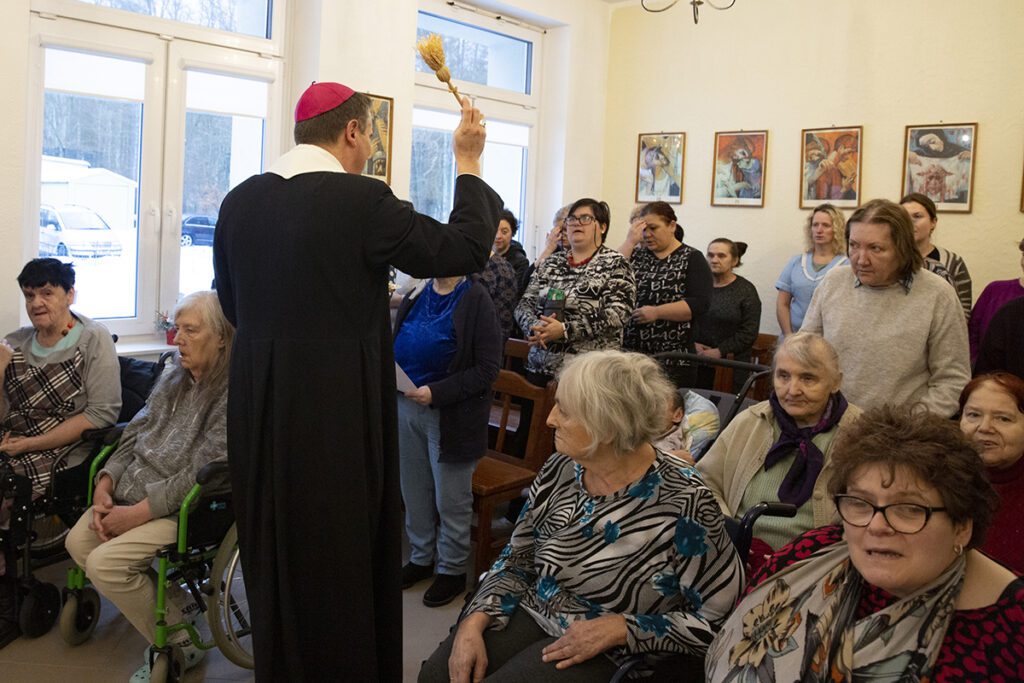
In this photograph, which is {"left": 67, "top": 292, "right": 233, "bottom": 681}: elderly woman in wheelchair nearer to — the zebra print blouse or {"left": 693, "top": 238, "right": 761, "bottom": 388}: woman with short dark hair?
the zebra print blouse

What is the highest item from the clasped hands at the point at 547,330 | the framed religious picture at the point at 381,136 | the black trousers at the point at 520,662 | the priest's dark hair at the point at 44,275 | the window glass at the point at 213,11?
the window glass at the point at 213,11

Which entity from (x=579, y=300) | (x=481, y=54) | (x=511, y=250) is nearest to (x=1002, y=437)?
(x=579, y=300)

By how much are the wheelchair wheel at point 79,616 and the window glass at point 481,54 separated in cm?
400

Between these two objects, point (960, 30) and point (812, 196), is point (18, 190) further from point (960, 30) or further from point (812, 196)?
point (960, 30)

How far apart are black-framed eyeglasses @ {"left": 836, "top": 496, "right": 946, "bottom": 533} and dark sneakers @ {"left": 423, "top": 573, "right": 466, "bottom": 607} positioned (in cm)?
215

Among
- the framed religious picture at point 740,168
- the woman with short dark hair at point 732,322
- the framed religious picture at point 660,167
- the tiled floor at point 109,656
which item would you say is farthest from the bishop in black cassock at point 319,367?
the framed religious picture at point 660,167

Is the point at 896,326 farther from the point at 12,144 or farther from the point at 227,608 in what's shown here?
the point at 12,144

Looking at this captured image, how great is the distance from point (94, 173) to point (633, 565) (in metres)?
3.65

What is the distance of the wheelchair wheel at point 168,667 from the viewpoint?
2.60 m

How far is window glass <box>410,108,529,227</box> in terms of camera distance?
6055 mm

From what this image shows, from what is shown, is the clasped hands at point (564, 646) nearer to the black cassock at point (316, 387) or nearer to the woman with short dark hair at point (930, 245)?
the black cassock at point (316, 387)

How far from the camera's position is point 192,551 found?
2.75 meters

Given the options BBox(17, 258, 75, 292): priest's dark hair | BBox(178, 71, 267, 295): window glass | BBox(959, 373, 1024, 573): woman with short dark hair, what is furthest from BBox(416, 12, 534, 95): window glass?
BBox(959, 373, 1024, 573): woman with short dark hair

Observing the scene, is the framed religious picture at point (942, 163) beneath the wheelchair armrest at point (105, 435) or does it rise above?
above
